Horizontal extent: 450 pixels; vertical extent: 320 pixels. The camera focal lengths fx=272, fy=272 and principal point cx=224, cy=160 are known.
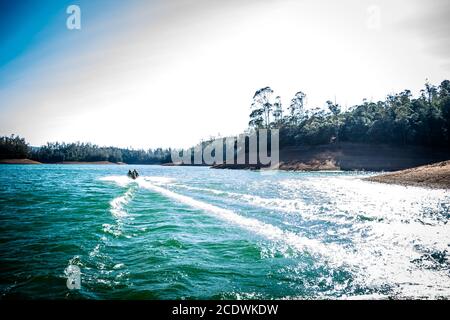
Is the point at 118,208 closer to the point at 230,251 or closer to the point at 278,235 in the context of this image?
the point at 230,251

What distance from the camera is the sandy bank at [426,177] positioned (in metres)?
27.2

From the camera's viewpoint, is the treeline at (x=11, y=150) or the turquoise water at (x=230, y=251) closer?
the turquoise water at (x=230, y=251)

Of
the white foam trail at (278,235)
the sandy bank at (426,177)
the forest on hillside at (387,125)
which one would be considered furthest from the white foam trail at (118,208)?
the forest on hillside at (387,125)

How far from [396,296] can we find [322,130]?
80.4 m

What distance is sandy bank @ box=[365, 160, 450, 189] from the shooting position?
2722 cm

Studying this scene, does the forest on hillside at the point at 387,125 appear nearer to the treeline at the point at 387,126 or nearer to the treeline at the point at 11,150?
the treeline at the point at 387,126

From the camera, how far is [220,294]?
23.6 feet

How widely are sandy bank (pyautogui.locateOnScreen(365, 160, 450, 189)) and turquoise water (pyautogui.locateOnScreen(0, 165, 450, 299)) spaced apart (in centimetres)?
1044

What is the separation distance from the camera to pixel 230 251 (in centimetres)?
1064

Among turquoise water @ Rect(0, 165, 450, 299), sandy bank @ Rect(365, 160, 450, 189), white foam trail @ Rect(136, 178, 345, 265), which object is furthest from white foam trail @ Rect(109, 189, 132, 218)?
sandy bank @ Rect(365, 160, 450, 189)

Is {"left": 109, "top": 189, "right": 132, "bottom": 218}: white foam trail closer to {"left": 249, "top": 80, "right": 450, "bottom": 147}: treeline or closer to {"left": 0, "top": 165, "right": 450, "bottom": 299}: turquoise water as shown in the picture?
{"left": 0, "top": 165, "right": 450, "bottom": 299}: turquoise water

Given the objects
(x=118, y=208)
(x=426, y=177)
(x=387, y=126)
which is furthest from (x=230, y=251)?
(x=387, y=126)

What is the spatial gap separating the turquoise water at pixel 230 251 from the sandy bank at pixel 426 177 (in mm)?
10442
